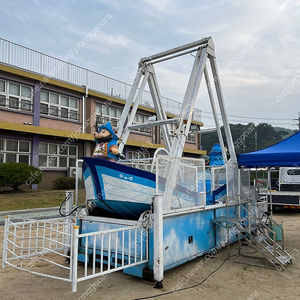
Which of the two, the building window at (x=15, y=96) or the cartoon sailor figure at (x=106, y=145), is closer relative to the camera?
the cartoon sailor figure at (x=106, y=145)

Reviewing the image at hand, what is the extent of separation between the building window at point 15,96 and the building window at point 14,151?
1.97 metres

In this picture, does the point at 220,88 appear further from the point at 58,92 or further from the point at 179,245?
the point at 58,92

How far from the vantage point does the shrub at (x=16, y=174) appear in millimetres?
14815

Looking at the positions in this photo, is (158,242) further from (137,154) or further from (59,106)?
(137,154)

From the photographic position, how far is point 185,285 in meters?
5.04

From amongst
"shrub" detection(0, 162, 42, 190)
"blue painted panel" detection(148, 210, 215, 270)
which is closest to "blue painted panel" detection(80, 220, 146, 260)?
"blue painted panel" detection(148, 210, 215, 270)

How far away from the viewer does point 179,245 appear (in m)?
5.64

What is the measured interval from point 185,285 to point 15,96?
51.2 feet

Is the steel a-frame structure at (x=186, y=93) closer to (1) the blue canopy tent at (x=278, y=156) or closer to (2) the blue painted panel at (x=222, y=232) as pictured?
(1) the blue canopy tent at (x=278, y=156)

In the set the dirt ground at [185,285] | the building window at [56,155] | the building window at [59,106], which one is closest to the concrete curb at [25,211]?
the building window at [56,155]

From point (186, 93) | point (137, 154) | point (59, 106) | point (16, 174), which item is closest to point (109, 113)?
point (59, 106)

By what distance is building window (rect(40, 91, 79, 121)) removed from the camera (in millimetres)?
18844

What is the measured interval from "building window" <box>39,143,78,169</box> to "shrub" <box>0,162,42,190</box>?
3.10m

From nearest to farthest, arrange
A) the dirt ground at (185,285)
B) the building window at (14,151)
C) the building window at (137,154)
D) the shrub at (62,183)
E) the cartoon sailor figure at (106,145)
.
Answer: the dirt ground at (185,285) < the cartoon sailor figure at (106,145) < the building window at (14,151) < the shrub at (62,183) < the building window at (137,154)
